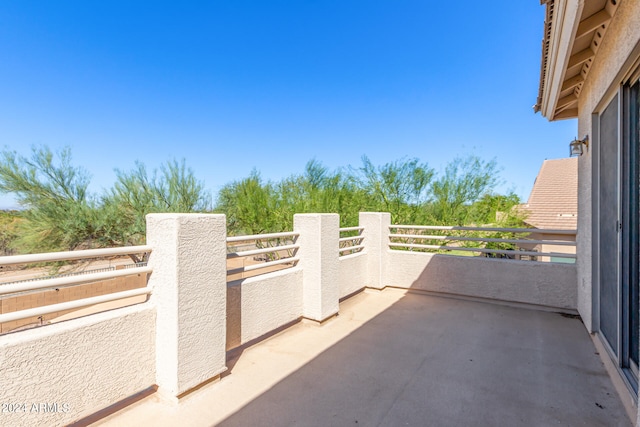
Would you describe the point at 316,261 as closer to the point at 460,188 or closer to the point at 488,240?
the point at 488,240

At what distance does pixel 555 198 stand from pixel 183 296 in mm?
13788

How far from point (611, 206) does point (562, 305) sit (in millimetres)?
2517

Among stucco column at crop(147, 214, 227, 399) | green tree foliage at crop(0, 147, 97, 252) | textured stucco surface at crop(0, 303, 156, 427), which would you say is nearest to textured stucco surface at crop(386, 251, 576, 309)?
stucco column at crop(147, 214, 227, 399)

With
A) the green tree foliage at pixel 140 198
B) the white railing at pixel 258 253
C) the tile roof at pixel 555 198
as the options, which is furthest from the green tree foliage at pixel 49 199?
the tile roof at pixel 555 198

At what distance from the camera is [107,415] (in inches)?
80.1

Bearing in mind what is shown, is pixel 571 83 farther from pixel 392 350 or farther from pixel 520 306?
pixel 392 350

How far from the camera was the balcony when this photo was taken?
75.5 inches

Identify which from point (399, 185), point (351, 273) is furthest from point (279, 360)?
point (399, 185)

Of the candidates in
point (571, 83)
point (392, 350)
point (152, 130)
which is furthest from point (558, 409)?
point (152, 130)

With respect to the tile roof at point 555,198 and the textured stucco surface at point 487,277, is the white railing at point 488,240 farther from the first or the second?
the tile roof at point 555,198

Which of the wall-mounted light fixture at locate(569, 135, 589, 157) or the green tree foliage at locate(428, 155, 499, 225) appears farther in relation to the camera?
the green tree foliage at locate(428, 155, 499, 225)

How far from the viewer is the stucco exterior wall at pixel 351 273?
4871mm

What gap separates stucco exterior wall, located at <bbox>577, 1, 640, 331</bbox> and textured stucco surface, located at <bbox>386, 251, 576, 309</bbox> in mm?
274

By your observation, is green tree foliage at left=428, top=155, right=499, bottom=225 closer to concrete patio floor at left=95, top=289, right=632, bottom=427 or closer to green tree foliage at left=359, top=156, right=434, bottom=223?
green tree foliage at left=359, top=156, right=434, bottom=223
